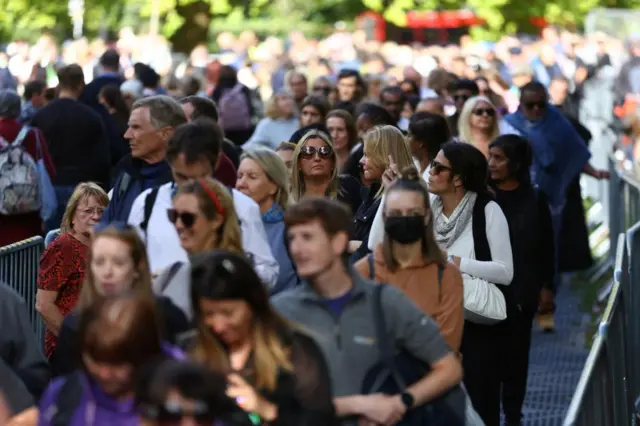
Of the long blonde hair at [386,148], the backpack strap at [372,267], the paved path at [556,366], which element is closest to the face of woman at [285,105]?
the paved path at [556,366]

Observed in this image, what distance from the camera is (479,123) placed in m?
13.2

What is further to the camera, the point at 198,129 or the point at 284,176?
the point at 284,176

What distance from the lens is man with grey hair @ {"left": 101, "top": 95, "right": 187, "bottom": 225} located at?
8.66 metres

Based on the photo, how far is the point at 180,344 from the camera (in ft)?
18.2

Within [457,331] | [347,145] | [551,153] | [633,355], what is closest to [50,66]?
[551,153]

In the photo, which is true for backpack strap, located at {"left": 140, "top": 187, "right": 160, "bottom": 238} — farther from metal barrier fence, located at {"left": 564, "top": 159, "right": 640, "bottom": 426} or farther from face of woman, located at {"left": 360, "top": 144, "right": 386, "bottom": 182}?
face of woman, located at {"left": 360, "top": 144, "right": 386, "bottom": 182}

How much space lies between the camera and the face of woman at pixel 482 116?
43.4 ft

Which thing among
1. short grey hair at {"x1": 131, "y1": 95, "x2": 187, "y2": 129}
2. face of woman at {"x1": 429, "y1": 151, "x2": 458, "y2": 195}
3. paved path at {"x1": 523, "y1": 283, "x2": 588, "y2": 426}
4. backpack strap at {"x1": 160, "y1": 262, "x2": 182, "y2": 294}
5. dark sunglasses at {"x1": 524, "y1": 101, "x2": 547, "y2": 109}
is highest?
short grey hair at {"x1": 131, "y1": 95, "x2": 187, "y2": 129}

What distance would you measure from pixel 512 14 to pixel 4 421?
5017 cm

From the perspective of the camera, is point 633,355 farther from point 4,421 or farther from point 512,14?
point 512,14

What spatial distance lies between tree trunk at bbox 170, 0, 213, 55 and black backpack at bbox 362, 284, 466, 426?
4145 centimetres

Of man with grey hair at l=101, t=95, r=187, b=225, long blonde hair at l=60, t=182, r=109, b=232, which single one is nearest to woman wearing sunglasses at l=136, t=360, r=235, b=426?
man with grey hair at l=101, t=95, r=187, b=225

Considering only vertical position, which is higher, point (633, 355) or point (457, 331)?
point (457, 331)

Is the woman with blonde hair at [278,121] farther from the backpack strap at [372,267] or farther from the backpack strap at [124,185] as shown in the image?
the backpack strap at [372,267]
